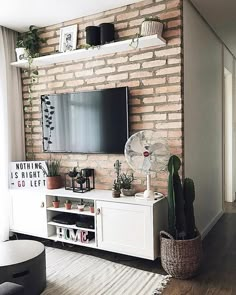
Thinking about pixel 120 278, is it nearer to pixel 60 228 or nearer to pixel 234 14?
pixel 60 228

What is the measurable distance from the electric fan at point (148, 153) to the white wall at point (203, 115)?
12.3 inches

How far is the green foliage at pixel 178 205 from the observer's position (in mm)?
2543

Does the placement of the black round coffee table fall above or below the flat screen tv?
below

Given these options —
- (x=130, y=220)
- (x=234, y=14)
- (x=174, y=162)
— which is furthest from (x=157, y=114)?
(x=234, y=14)

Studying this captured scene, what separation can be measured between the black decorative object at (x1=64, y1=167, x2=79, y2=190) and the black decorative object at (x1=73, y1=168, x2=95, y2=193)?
0.15ft

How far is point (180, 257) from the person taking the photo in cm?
248

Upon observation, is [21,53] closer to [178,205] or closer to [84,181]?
[84,181]

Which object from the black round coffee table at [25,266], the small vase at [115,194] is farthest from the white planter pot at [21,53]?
the black round coffee table at [25,266]

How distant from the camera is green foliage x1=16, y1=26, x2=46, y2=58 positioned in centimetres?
349

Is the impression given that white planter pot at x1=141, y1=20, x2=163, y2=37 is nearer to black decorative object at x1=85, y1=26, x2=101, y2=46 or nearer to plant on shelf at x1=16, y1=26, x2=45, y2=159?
black decorative object at x1=85, y1=26, x2=101, y2=46

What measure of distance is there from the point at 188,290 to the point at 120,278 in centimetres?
56

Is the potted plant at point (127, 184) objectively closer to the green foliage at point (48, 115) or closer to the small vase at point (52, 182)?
the small vase at point (52, 182)

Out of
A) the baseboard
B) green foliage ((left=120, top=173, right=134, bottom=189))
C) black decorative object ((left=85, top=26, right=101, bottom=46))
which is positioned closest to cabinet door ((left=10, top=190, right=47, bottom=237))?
green foliage ((left=120, top=173, right=134, bottom=189))

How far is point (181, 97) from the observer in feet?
9.27
